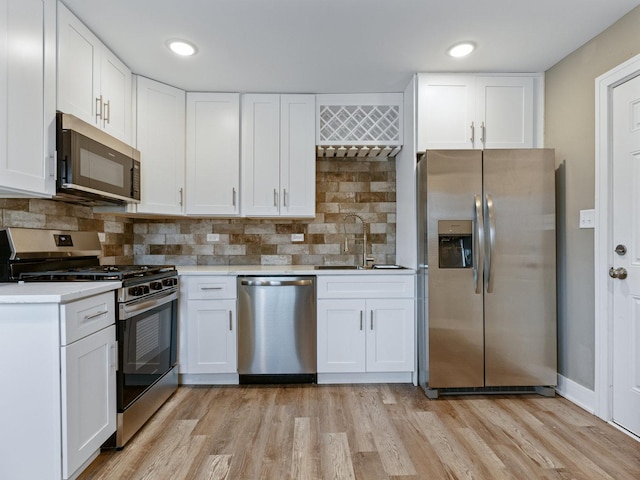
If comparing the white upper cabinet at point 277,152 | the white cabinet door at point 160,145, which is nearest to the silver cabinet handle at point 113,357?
the white cabinet door at point 160,145

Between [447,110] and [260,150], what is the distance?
1.53 m

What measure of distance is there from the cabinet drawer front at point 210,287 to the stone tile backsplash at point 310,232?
2.12ft

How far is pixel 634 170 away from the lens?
7.06 ft

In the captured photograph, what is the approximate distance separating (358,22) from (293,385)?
254cm

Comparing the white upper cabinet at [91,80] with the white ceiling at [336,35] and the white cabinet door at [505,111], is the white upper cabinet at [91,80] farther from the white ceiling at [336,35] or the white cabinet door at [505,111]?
the white cabinet door at [505,111]

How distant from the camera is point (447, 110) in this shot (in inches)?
114

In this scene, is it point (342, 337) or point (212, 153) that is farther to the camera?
point (212, 153)

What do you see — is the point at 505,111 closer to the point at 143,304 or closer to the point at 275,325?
the point at 275,325

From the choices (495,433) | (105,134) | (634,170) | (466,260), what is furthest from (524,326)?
(105,134)

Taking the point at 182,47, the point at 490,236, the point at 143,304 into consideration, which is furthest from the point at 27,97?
the point at 490,236

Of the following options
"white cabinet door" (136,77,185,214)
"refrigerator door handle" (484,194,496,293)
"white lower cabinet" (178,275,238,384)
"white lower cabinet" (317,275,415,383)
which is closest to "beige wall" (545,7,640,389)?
"refrigerator door handle" (484,194,496,293)

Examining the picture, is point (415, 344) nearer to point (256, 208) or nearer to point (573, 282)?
point (573, 282)

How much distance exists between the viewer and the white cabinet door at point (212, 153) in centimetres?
319

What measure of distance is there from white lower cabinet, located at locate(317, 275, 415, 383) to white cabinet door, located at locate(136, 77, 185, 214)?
4.61ft
